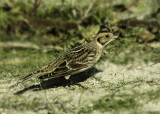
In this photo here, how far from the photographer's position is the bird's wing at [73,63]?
15.0 ft

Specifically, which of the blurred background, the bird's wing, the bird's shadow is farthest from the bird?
the blurred background

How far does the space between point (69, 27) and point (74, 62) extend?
8.80ft

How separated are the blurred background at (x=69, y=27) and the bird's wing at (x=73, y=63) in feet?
3.96

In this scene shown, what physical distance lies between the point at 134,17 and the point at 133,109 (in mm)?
4372

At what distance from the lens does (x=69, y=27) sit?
7.27 metres

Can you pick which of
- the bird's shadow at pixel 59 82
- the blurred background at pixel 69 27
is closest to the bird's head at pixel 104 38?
the bird's shadow at pixel 59 82

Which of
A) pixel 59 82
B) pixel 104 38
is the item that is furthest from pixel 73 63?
pixel 104 38

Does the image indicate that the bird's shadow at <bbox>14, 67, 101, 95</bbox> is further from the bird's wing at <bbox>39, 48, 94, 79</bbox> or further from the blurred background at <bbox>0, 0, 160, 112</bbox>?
the blurred background at <bbox>0, 0, 160, 112</bbox>

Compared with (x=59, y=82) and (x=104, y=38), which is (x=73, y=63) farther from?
(x=104, y=38)

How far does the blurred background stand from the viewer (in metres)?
6.46

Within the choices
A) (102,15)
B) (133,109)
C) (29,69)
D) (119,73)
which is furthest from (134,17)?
(133,109)

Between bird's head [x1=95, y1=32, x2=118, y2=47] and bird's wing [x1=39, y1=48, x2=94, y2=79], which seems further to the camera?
bird's head [x1=95, y1=32, x2=118, y2=47]

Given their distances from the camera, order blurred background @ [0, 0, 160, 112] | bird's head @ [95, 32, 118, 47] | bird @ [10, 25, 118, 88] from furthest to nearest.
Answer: blurred background @ [0, 0, 160, 112], bird's head @ [95, 32, 118, 47], bird @ [10, 25, 118, 88]

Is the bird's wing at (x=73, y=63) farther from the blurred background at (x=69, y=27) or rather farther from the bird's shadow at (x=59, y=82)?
the blurred background at (x=69, y=27)
